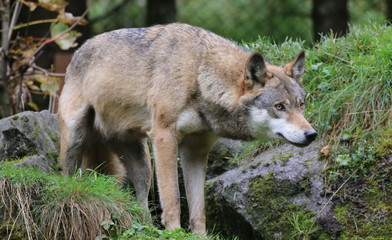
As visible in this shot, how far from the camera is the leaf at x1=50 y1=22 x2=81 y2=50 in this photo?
7.28m

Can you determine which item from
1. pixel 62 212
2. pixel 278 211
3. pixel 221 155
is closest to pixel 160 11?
pixel 221 155

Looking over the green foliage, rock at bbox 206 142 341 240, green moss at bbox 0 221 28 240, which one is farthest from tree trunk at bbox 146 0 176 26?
green moss at bbox 0 221 28 240

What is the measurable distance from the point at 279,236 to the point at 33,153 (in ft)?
8.09

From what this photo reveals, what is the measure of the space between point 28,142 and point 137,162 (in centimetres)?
106

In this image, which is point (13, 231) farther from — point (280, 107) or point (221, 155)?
point (221, 155)

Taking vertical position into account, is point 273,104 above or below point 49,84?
above

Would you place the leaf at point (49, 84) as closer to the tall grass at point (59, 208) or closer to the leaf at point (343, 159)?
the tall grass at point (59, 208)

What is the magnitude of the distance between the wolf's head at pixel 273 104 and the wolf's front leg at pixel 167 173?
0.68 meters

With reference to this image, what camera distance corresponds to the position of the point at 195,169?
5.50 meters

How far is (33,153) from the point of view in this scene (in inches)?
233

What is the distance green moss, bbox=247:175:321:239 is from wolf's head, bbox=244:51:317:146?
60 cm

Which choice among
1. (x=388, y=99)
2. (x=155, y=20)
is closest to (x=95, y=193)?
(x=388, y=99)

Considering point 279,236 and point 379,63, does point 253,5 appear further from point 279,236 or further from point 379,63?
point 279,236

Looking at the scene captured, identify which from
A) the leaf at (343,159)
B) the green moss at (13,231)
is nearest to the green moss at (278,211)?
the leaf at (343,159)
